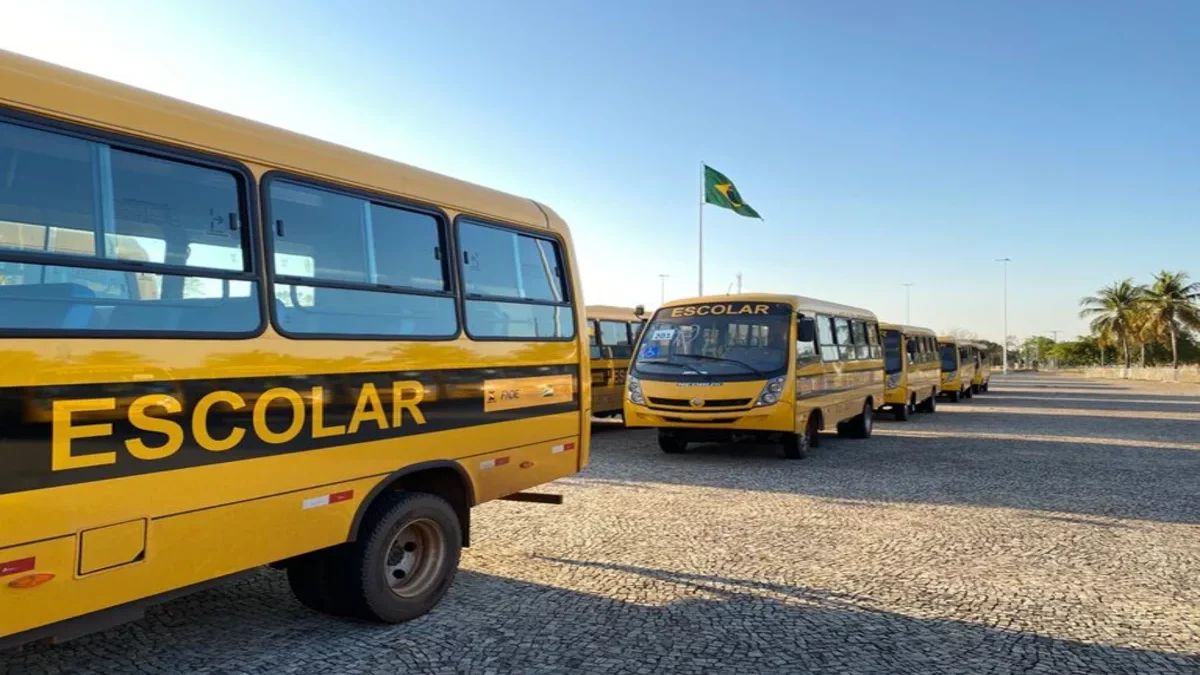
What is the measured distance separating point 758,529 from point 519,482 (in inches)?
109

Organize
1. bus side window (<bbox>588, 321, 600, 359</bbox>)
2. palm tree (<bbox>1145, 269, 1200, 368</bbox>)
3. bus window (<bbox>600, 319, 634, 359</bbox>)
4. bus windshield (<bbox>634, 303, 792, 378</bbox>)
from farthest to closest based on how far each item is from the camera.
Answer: palm tree (<bbox>1145, 269, 1200, 368</bbox>)
bus window (<bbox>600, 319, 634, 359</bbox>)
bus side window (<bbox>588, 321, 600, 359</bbox>)
bus windshield (<bbox>634, 303, 792, 378</bbox>)

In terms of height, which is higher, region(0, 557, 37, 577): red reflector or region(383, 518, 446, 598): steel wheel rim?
region(0, 557, 37, 577): red reflector

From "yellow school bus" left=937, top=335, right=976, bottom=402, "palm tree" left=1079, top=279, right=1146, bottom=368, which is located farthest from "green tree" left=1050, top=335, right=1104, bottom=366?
"yellow school bus" left=937, top=335, right=976, bottom=402

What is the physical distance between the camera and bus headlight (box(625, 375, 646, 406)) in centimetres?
1227

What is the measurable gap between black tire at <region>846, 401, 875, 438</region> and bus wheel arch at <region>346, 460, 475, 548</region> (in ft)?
39.6

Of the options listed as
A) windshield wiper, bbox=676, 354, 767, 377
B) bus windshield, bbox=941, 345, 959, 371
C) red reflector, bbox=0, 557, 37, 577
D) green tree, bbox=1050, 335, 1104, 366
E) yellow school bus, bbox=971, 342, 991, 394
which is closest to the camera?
red reflector, bbox=0, 557, 37, 577

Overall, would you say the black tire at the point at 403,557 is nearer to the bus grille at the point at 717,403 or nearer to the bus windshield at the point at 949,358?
the bus grille at the point at 717,403

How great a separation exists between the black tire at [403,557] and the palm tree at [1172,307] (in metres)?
73.0

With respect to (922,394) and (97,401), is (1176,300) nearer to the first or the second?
(922,394)

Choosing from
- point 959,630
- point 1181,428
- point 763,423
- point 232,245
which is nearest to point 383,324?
point 232,245

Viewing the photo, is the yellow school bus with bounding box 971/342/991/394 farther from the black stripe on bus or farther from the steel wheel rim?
the black stripe on bus

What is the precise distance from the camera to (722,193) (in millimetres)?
31469

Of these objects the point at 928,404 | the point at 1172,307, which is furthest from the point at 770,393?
the point at 1172,307

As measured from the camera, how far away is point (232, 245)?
4.02 m
